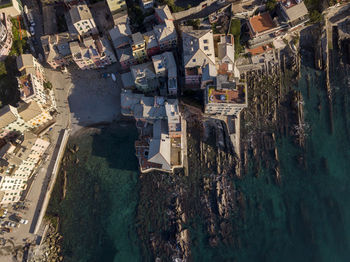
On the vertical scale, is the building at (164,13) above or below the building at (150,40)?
above

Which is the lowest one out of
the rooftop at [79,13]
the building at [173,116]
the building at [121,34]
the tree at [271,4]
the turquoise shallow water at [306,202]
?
the turquoise shallow water at [306,202]

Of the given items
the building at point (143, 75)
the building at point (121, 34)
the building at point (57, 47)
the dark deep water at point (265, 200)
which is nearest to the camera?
the dark deep water at point (265, 200)

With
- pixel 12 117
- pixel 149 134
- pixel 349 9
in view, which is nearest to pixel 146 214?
pixel 149 134

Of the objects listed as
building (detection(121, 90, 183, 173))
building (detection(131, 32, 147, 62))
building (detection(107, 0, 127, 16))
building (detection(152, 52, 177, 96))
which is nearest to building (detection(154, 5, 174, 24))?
building (detection(131, 32, 147, 62))

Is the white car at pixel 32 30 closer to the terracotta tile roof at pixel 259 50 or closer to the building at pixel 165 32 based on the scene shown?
the building at pixel 165 32

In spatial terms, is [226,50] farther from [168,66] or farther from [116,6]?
[116,6]

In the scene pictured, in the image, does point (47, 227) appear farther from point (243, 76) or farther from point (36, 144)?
point (243, 76)

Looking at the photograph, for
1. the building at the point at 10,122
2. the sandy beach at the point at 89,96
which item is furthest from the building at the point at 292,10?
the building at the point at 10,122
